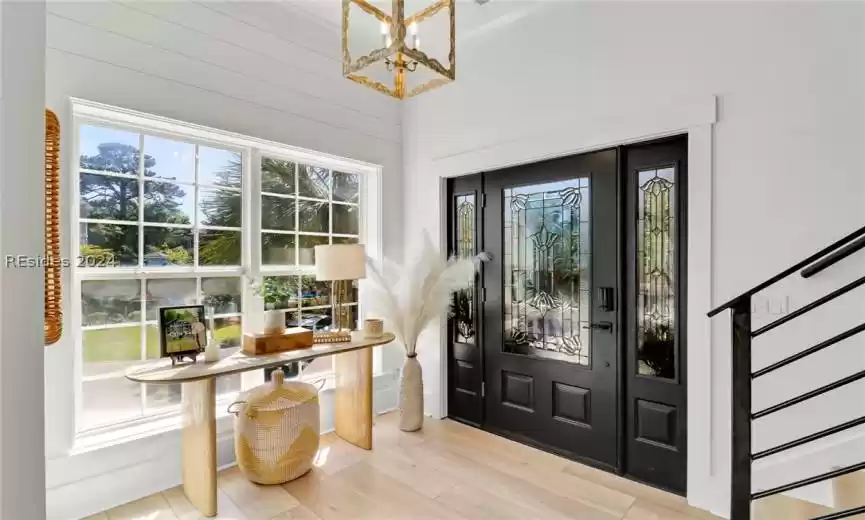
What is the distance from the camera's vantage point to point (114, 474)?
229 cm

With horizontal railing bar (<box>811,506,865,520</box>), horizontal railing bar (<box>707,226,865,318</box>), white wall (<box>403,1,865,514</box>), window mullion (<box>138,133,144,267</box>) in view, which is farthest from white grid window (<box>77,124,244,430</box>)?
horizontal railing bar (<box>811,506,865,520</box>)

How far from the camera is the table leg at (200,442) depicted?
2.21 meters

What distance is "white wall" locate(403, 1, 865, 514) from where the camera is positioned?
1933mm

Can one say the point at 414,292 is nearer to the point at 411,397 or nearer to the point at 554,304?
the point at 411,397

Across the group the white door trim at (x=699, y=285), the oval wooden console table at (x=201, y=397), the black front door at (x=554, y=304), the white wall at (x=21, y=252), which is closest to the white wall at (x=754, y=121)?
the white door trim at (x=699, y=285)

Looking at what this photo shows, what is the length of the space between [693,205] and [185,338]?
289cm

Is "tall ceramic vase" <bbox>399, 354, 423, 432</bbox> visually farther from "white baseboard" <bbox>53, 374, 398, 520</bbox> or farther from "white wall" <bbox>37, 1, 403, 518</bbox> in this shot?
"white baseboard" <bbox>53, 374, 398, 520</bbox>

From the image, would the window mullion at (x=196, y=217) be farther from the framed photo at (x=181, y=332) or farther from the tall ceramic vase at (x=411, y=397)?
the tall ceramic vase at (x=411, y=397)

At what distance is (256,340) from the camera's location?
249 cm

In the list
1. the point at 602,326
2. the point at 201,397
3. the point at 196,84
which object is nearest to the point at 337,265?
the point at 201,397

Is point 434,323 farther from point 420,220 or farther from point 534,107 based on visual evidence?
point 534,107

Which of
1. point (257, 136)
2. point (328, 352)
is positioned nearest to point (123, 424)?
point (328, 352)

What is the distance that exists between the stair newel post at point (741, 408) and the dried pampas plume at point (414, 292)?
1.88m

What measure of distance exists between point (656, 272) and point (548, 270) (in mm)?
698
